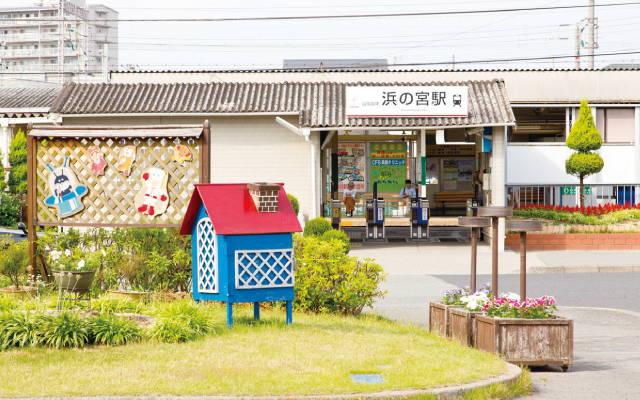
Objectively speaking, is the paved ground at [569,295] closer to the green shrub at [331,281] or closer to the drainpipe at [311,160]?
the green shrub at [331,281]

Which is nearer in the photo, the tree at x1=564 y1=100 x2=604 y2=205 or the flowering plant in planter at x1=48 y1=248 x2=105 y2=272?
the flowering plant in planter at x1=48 y1=248 x2=105 y2=272

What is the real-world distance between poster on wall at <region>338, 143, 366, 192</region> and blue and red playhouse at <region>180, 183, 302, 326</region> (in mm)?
17923

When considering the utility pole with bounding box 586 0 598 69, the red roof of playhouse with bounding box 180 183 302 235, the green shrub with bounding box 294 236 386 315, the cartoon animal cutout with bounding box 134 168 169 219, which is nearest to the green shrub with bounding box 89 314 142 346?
the red roof of playhouse with bounding box 180 183 302 235

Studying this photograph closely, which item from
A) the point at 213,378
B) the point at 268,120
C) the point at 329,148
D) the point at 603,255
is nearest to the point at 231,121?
the point at 268,120

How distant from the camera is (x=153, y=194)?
9398 millimetres

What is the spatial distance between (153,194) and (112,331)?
111 inches

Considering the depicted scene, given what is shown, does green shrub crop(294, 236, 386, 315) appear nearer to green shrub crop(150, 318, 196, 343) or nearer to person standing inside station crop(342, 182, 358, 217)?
green shrub crop(150, 318, 196, 343)

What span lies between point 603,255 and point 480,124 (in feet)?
15.4

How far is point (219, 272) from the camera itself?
7.61m

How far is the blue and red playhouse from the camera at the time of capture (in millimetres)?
7527

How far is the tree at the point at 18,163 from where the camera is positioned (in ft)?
73.2

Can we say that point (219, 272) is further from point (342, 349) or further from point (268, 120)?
point (268, 120)

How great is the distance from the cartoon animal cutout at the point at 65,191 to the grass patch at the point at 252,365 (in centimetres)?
336

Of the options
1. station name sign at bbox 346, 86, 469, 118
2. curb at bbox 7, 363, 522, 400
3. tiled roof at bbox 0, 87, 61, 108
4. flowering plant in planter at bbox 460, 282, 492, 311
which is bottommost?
curb at bbox 7, 363, 522, 400
